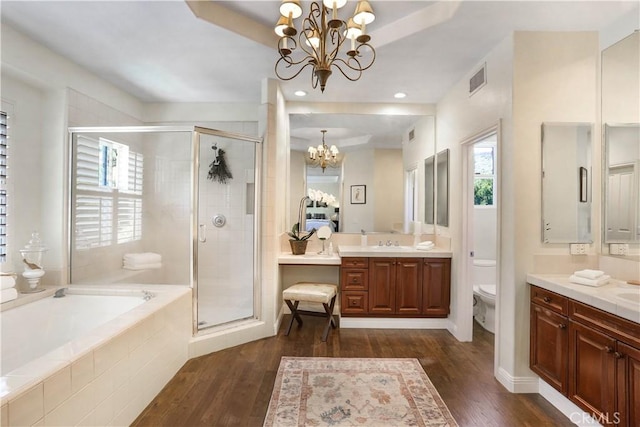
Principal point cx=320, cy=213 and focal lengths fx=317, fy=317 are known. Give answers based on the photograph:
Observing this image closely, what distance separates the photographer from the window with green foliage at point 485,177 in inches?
175

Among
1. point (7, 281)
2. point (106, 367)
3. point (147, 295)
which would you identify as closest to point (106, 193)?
point (7, 281)

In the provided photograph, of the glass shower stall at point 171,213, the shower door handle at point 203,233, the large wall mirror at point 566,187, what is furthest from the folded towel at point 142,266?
the large wall mirror at point 566,187

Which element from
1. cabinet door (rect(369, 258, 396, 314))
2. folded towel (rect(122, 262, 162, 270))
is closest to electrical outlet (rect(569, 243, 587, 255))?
cabinet door (rect(369, 258, 396, 314))

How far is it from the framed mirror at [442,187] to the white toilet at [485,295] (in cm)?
81

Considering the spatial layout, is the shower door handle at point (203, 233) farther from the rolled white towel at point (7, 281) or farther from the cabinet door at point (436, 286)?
the cabinet door at point (436, 286)

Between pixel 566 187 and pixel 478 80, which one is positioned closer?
pixel 566 187

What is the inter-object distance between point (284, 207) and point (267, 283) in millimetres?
1026

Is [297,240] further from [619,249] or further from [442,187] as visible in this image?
[619,249]

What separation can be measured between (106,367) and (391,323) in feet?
9.02

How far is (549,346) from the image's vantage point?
2146 mm

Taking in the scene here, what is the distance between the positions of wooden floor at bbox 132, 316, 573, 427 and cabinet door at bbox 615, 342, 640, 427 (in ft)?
1.71

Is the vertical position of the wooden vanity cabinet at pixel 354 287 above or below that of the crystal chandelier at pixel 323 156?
below

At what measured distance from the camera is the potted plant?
382 cm

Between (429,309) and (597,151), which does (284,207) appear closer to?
(429,309)
